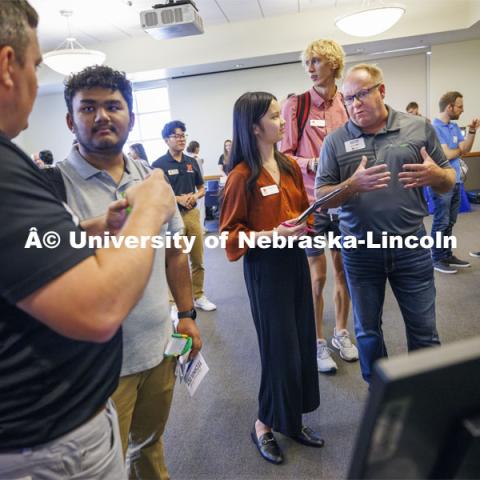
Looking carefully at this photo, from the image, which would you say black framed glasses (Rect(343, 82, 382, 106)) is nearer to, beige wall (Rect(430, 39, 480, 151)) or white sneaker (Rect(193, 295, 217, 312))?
white sneaker (Rect(193, 295, 217, 312))

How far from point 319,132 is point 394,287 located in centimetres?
111

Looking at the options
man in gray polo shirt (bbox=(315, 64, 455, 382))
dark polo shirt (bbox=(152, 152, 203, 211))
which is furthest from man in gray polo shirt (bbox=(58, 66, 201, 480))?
dark polo shirt (bbox=(152, 152, 203, 211))

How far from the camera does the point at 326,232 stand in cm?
253

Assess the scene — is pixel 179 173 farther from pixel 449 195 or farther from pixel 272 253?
pixel 449 195

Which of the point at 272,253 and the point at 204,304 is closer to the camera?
the point at 272,253

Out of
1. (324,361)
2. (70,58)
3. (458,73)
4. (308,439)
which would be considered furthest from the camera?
(458,73)

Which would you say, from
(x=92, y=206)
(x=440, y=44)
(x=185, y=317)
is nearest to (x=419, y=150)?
(x=185, y=317)

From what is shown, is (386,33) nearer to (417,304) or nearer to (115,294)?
(417,304)

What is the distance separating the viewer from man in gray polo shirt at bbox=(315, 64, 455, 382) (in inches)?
68.7

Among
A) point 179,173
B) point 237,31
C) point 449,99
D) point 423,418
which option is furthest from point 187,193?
point 237,31

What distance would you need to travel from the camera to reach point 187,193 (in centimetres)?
379

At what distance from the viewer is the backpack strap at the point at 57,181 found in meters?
1.18

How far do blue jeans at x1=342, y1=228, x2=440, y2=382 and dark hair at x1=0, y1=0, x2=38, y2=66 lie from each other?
1.56 metres

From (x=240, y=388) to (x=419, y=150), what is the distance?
161 centimetres
